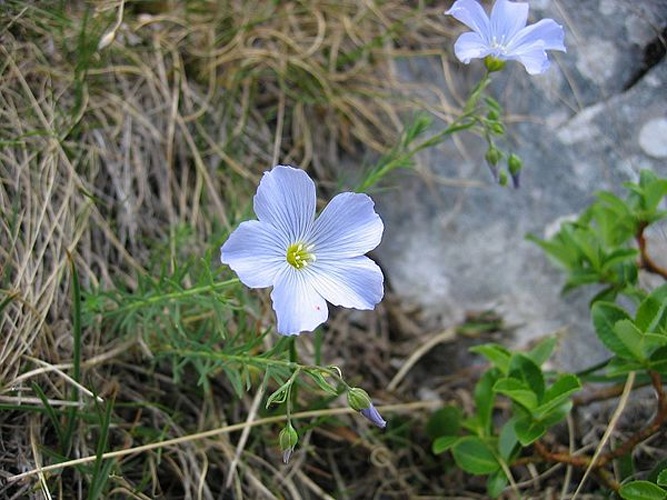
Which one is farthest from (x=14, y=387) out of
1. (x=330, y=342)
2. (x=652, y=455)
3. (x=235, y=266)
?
(x=652, y=455)

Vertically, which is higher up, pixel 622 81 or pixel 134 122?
pixel 622 81

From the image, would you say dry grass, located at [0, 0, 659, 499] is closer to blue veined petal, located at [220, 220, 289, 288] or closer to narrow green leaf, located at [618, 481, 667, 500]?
blue veined petal, located at [220, 220, 289, 288]

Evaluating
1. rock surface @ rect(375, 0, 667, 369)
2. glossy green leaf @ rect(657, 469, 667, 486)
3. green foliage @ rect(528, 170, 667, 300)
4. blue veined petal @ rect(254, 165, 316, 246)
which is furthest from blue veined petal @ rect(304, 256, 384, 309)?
rock surface @ rect(375, 0, 667, 369)

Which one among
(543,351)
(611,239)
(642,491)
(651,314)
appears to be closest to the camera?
(642,491)

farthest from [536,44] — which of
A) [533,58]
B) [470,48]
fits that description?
[470,48]

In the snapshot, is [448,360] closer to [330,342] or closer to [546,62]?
[330,342]

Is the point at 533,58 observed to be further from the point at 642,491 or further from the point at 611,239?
the point at 642,491
